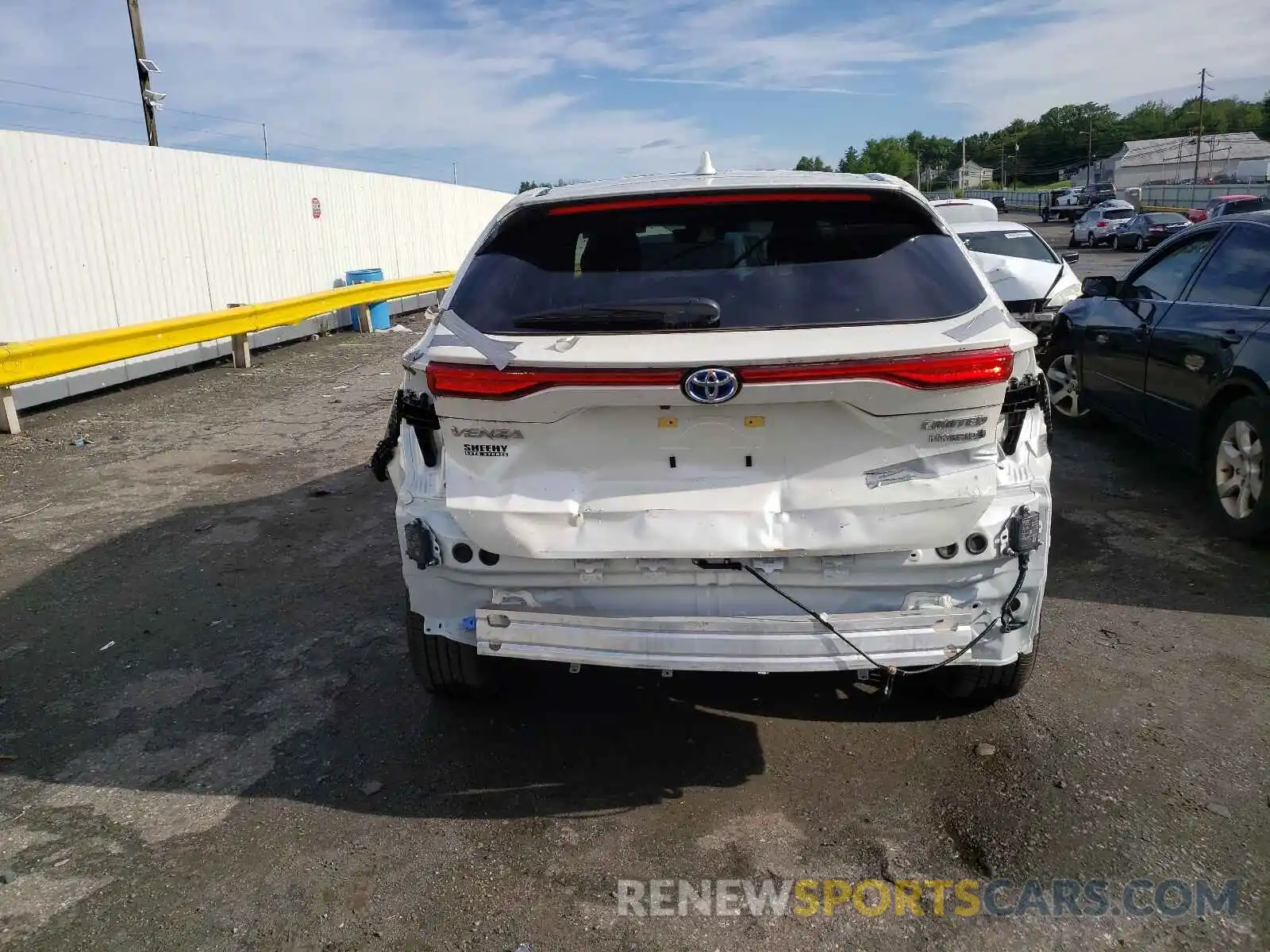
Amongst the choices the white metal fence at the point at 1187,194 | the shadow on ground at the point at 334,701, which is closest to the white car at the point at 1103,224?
the white metal fence at the point at 1187,194

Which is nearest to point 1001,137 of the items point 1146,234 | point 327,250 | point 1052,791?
point 1146,234

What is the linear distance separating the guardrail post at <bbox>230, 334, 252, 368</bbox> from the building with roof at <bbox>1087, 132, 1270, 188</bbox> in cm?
10218

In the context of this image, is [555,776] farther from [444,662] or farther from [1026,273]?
[1026,273]

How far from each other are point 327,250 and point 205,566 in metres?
12.5

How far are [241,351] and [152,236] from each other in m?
1.70

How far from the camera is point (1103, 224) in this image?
38.6m

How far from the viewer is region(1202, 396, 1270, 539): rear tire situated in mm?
5125

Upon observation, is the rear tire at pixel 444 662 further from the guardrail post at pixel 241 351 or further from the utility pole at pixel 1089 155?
the utility pole at pixel 1089 155

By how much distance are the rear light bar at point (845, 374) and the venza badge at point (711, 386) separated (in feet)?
0.07

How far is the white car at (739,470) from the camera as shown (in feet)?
9.15

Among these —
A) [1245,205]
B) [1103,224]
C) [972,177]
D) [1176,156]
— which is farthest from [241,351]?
[972,177]

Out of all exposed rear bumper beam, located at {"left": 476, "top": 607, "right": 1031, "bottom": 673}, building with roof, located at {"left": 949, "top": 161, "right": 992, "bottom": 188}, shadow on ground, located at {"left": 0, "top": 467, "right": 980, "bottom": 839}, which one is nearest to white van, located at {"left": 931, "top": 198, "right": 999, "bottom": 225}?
shadow on ground, located at {"left": 0, "top": 467, "right": 980, "bottom": 839}

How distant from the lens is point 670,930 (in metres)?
2.61
